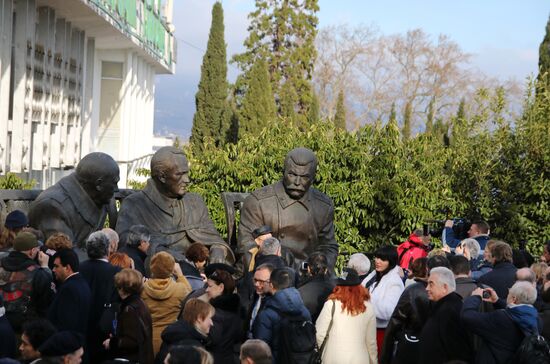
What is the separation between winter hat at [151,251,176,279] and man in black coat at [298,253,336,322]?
143 centimetres

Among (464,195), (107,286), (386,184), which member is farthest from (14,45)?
(107,286)

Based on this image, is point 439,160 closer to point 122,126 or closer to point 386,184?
point 386,184

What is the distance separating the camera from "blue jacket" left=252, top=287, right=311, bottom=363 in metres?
7.92

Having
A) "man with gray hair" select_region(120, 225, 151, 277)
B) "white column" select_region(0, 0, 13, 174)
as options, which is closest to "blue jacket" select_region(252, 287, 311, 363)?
"man with gray hair" select_region(120, 225, 151, 277)

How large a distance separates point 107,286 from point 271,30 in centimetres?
4117

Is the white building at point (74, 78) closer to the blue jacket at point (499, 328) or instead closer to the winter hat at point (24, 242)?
the winter hat at point (24, 242)

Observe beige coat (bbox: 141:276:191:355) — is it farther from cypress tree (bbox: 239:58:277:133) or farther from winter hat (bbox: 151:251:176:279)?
cypress tree (bbox: 239:58:277:133)

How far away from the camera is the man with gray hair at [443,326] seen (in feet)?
26.2

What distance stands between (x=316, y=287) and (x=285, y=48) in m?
40.0

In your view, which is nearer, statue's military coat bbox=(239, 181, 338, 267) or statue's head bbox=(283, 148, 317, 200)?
statue's head bbox=(283, 148, 317, 200)

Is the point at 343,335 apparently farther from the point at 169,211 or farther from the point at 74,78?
the point at 74,78

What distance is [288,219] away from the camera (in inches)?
478

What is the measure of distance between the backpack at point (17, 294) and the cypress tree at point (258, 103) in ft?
100

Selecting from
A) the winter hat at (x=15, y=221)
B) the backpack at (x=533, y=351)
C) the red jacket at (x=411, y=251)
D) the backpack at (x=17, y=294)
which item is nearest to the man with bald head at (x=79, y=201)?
the winter hat at (x=15, y=221)
